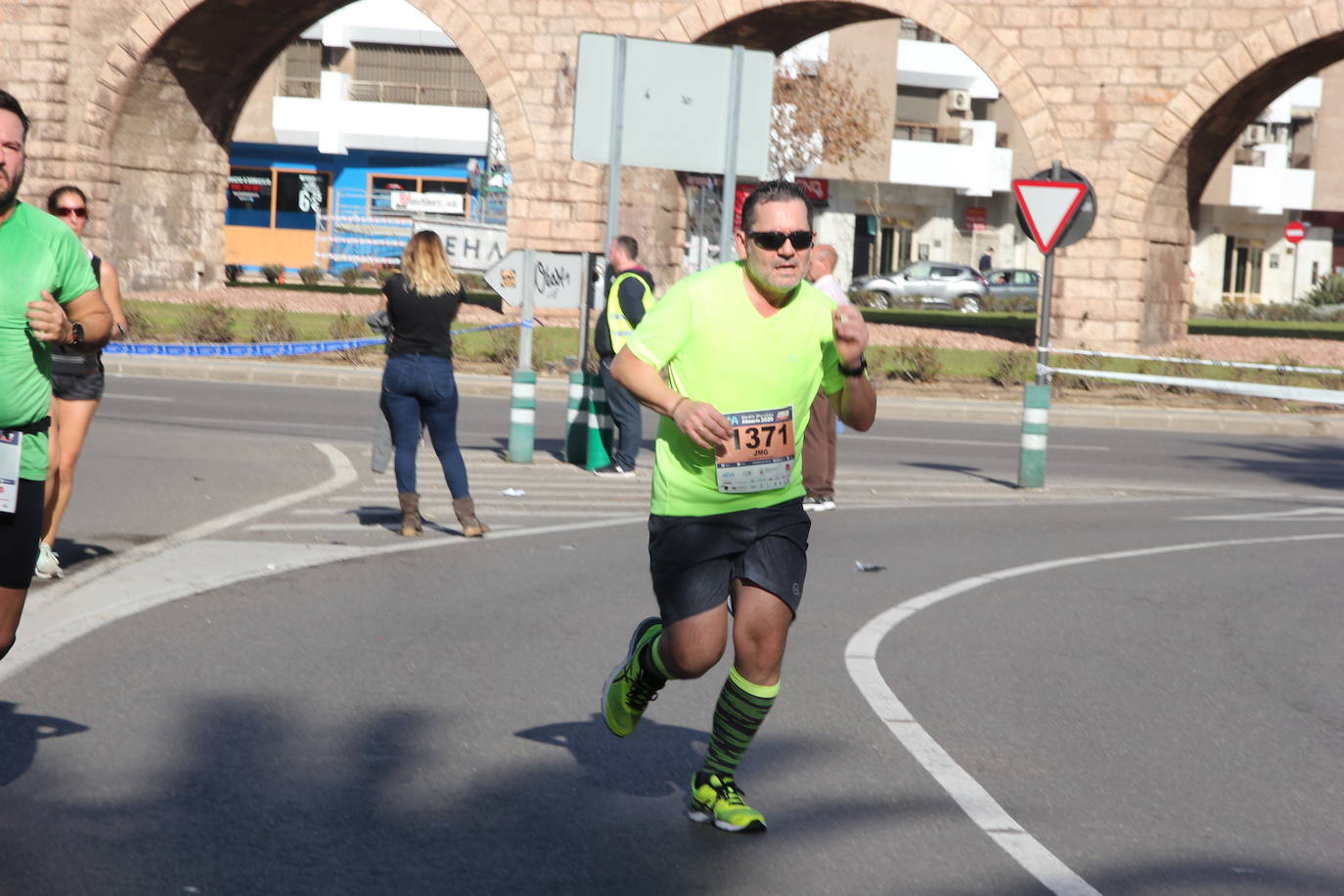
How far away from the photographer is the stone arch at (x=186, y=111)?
3341cm

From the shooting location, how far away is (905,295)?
5697 cm

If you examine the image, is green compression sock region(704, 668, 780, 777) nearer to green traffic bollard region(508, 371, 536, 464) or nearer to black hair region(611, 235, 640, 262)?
black hair region(611, 235, 640, 262)

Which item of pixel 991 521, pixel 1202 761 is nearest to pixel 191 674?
pixel 1202 761

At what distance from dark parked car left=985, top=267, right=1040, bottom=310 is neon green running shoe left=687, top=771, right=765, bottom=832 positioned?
5369 centimetres

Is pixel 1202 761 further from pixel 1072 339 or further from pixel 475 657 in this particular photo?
pixel 1072 339

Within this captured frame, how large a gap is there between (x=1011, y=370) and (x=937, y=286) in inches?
1258

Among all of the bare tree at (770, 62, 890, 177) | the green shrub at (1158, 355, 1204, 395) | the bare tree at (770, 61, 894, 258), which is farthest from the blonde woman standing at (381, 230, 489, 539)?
the bare tree at (770, 62, 890, 177)

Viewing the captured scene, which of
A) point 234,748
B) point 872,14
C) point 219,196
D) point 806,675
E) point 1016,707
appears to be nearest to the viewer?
point 234,748

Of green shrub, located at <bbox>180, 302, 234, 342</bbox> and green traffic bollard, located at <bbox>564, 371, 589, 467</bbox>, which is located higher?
green shrub, located at <bbox>180, 302, 234, 342</bbox>

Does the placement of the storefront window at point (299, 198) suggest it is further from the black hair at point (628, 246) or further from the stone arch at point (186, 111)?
the black hair at point (628, 246)

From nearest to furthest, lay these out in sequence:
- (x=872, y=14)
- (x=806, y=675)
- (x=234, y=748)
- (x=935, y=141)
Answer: (x=234, y=748) < (x=806, y=675) < (x=872, y=14) < (x=935, y=141)

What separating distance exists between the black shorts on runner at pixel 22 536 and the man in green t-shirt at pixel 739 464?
60.9 inches

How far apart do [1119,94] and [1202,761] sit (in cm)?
2609

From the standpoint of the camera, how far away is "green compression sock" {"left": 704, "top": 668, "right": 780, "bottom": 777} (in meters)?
5.25
